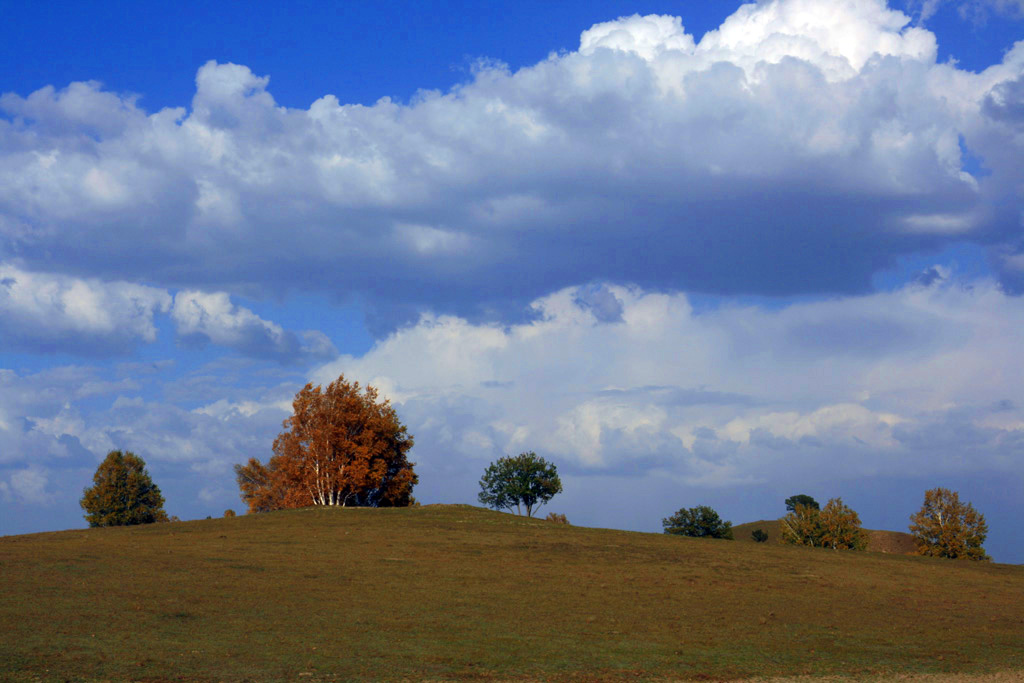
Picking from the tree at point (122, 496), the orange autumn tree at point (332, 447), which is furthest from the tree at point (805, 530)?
the tree at point (122, 496)

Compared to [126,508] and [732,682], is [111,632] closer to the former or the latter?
[732,682]

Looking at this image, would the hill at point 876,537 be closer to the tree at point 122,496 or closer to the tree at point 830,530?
the tree at point 830,530

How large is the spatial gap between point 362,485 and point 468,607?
111 feet

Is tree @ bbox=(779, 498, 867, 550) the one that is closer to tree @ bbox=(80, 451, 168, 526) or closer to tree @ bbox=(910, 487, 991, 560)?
tree @ bbox=(910, 487, 991, 560)

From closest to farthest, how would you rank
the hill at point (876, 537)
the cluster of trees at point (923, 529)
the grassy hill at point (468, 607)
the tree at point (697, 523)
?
the grassy hill at point (468, 607), the cluster of trees at point (923, 529), the tree at point (697, 523), the hill at point (876, 537)

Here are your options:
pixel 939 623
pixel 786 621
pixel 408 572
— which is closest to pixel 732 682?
pixel 786 621

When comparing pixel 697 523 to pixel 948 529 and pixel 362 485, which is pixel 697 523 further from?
pixel 362 485

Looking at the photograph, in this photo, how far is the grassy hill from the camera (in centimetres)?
1644

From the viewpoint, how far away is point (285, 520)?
138 feet

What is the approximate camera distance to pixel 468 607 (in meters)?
23.7

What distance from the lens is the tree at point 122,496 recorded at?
72125 mm

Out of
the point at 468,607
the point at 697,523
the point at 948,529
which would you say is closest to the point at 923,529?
the point at 948,529

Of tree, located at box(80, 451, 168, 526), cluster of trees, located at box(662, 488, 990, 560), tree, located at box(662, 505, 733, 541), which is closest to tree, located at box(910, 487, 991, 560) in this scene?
cluster of trees, located at box(662, 488, 990, 560)

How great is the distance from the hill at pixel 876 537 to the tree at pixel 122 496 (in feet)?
256
